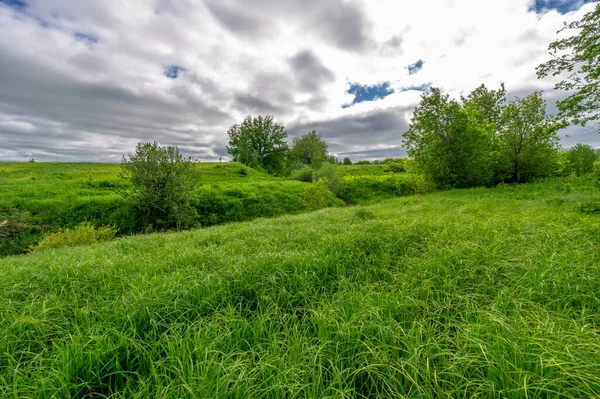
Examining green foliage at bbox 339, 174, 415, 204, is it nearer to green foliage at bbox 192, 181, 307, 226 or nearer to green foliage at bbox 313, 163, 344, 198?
green foliage at bbox 313, 163, 344, 198

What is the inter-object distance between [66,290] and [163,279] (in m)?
1.47

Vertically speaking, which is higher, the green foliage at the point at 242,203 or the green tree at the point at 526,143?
the green tree at the point at 526,143

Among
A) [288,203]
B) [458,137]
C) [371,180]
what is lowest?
[288,203]

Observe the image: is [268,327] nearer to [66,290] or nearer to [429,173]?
[66,290]

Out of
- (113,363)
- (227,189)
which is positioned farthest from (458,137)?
(113,363)

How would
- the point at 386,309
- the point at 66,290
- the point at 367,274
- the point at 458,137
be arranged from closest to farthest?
the point at 386,309 < the point at 66,290 < the point at 367,274 < the point at 458,137

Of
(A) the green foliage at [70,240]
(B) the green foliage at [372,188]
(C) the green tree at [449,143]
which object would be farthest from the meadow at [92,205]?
(C) the green tree at [449,143]

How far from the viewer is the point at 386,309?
2.59m

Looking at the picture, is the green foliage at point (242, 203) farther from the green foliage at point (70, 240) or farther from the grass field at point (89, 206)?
the green foliage at point (70, 240)

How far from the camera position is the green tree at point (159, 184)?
14258mm

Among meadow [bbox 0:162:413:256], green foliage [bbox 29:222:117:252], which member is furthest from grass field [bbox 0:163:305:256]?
green foliage [bbox 29:222:117:252]

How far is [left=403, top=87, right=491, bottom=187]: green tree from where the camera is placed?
18859 millimetres

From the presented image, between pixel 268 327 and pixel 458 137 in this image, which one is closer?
pixel 268 327

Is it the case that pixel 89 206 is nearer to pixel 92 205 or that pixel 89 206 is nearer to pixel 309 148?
pixel 92 205
